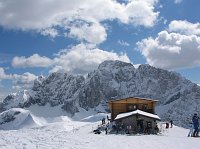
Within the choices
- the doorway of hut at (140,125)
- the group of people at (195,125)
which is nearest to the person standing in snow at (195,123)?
the group of people at (195,125)

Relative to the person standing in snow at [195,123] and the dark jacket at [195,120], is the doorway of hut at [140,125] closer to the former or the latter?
the person standing in snow at [195,123]

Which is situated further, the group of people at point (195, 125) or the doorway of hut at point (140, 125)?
the doorway of hut at point (140, 125)

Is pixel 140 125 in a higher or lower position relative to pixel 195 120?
higher

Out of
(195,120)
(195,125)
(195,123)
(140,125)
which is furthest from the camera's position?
(140,125)

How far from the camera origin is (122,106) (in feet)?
259

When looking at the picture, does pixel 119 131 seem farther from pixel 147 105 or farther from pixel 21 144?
pixel 21 144

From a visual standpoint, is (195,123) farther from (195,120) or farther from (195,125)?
(195,125)

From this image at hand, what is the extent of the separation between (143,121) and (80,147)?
3908 centimetres

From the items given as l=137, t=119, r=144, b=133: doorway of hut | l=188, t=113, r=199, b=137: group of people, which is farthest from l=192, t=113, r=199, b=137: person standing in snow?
l=137, t=119, r=144, b=133: doorway of hut

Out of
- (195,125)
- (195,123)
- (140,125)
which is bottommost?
(195,125)

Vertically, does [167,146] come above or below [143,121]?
below

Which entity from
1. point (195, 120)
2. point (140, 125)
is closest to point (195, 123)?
point (195, 120)

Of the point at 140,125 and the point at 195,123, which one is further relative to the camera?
the point at 140,125

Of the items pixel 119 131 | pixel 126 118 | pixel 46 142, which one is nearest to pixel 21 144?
pixel 46 142
